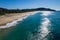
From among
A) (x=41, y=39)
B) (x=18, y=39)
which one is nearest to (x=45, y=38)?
(x=41, y=39)

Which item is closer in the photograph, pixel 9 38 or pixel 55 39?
pixel 55 39

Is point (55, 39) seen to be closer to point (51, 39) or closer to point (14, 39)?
point (51, 39)

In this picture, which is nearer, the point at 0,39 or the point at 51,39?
the point at 51,39

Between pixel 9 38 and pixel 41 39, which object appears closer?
pixel 41 39

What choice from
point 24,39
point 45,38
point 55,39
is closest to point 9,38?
point 24,39

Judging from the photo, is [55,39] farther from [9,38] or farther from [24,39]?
[9,38]

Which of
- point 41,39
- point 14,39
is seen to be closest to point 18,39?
point 14,39

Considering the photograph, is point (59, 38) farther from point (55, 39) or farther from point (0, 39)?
point (0, 39)
